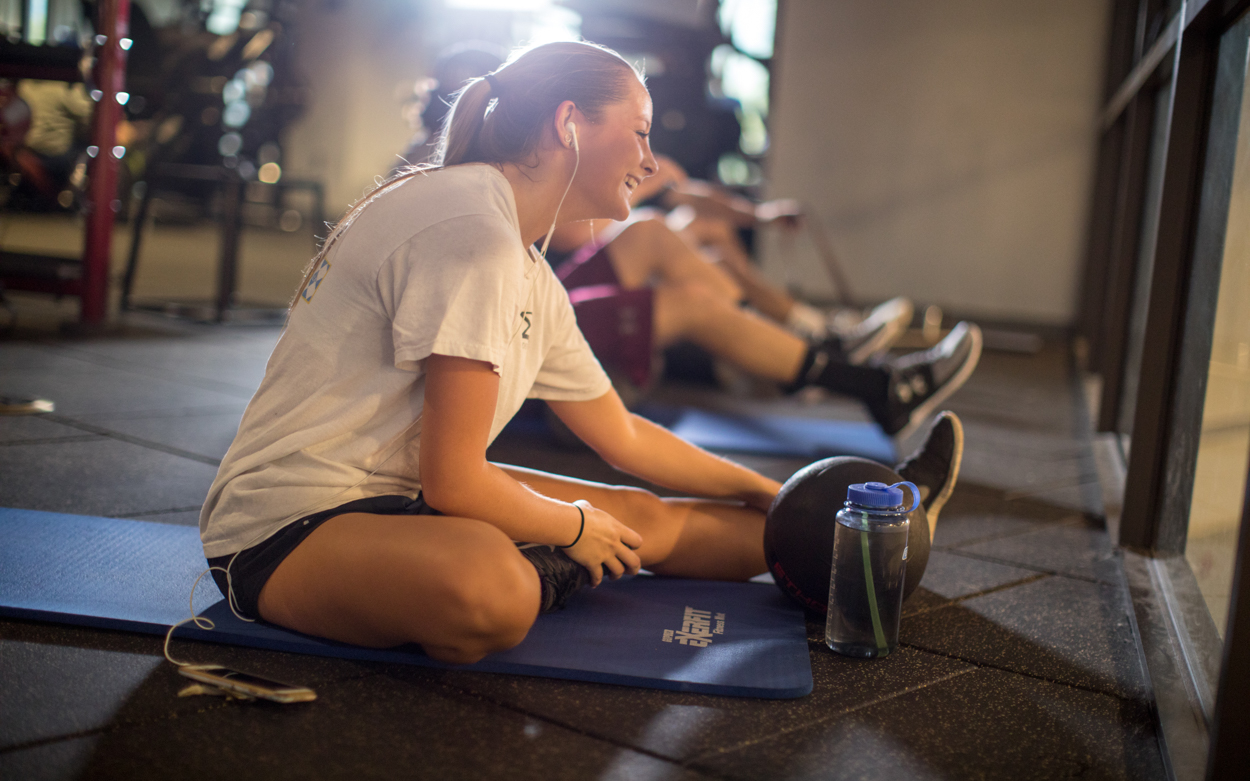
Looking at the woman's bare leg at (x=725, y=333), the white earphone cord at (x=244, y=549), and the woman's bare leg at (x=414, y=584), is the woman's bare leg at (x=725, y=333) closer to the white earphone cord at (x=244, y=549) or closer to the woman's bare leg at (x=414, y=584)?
the white earphone cord at (x=244, y=549)

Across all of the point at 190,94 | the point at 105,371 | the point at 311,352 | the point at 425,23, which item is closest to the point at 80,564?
the point at 311,352

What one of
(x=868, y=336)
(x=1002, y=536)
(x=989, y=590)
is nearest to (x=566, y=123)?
(x=989, y=590)

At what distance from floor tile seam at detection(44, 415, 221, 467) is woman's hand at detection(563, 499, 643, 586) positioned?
4.30 feet

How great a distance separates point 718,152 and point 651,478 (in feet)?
19.2

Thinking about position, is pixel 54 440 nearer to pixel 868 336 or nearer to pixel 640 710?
pixel 640 710

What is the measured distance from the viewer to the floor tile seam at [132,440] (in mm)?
2408

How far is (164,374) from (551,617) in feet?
Result: 8.02

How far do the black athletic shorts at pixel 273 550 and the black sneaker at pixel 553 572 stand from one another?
0.49 ft

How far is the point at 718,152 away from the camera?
725 cm

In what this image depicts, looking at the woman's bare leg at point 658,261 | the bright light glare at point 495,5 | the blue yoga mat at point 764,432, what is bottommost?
the blue yoga mat at point 764,432

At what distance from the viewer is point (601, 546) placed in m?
1.39

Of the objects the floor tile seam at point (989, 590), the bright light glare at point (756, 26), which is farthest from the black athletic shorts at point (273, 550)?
the bright light glare at point (756, 26)

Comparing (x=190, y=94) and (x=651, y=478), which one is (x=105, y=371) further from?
(x=651, y=478)

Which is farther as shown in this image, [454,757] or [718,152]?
[718,152]
